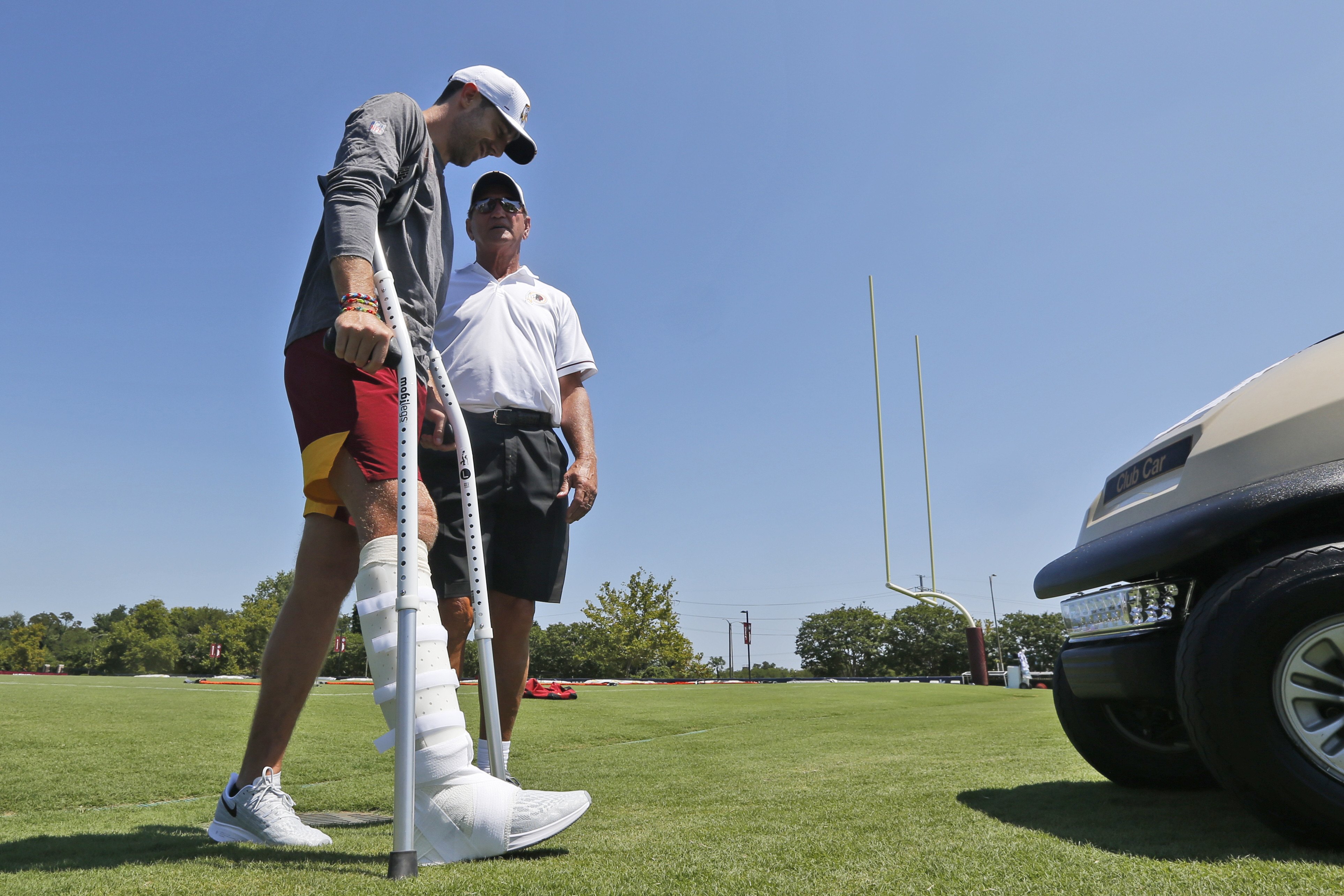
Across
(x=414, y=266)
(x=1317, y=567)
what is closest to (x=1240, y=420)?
(x=1317, y=567)

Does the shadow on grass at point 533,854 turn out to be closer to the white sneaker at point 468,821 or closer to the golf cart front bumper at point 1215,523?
the white sneaker at point 468,821

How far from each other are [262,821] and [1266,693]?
7.17ft

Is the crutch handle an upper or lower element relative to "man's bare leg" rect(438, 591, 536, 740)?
upper

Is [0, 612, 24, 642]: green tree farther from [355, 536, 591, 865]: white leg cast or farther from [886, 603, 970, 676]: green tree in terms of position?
[355, 536, 591, 865]: white leg cast

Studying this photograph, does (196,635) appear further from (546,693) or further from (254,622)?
(546,693)

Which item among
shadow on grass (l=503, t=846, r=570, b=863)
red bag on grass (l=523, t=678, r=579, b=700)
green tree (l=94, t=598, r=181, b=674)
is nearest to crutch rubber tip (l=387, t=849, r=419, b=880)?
shadow on grass (l=503, t=846, r=570, b=863)

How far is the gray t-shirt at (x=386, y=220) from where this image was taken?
1.89 metres

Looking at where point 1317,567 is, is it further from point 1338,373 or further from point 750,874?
point 750,874

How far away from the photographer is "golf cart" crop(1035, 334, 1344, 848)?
1535mm

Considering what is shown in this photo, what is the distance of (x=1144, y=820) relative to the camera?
6.18 ft

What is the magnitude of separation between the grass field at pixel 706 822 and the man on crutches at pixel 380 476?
11 cm

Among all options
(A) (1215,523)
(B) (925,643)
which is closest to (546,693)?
(A) (1215,523)

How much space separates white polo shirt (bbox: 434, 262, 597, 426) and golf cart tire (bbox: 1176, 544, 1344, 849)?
224 cm

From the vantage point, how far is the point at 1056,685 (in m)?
2.61
